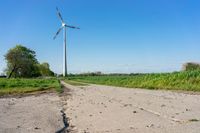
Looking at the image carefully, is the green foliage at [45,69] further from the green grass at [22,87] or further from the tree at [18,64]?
the green grass at [22,87]

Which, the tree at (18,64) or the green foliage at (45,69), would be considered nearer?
the tree at (18,64)

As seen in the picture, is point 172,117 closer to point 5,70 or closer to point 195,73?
point 195,73

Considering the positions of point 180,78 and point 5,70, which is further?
point 5,70

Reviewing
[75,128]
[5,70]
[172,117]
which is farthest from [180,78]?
[5,70]

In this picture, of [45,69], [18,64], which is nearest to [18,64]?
[18,64]

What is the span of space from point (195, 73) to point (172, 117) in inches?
849

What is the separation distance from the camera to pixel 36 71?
115 meters

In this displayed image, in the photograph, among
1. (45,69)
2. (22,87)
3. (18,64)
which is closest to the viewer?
(22,87)

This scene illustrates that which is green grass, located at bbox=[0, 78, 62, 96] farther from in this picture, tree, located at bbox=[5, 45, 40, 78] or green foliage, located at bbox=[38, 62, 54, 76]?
green foliage, located at bbox=[38, 62, 54, 76]

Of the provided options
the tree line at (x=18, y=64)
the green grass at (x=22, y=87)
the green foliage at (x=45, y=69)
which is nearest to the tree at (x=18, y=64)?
the tree line at (x=18, y=64)

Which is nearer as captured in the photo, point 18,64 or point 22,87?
point 22,87

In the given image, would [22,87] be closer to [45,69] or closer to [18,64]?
[18,64]

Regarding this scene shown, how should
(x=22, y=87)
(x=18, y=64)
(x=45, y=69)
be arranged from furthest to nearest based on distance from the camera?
(x=45, y=69) < (x=18, y=64) < (x=22, y=87)

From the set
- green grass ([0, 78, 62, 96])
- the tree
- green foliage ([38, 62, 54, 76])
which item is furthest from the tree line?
green grass ([0, 78, 62, 96])
